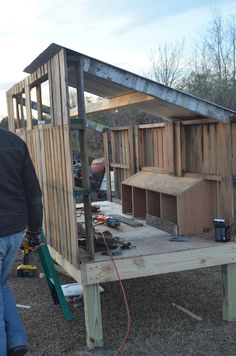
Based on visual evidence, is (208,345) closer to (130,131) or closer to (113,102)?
(113,102)

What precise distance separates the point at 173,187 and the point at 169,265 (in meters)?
1.26

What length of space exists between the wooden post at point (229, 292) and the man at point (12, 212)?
198cm

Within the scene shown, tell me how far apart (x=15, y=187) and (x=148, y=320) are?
2.04 metres

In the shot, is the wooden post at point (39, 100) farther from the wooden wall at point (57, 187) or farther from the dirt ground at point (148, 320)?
the dirt ground at point (148, 320)

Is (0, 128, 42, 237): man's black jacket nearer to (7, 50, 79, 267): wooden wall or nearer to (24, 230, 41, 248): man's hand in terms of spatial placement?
(24, 230, 41, 248): man's hand

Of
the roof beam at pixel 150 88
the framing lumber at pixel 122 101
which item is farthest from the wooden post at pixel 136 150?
the roof beam at pixel 150 88

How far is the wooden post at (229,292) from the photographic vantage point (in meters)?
4.42

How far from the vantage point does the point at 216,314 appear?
4.61m

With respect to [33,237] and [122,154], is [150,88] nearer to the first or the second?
[33,237]

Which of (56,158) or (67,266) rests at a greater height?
(56,158)

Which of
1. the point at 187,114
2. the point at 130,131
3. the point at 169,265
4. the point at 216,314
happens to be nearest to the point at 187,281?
the point at 216,314

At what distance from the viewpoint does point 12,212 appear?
3.37m

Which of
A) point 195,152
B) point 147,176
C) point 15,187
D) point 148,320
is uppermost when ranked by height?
point 195,152

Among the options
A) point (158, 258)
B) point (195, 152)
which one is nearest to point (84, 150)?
point (158, 258)
